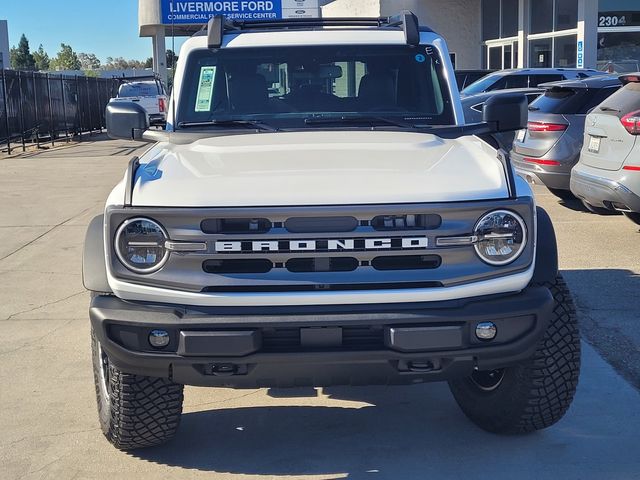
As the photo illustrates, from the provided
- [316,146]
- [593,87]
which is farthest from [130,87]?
[316,146]

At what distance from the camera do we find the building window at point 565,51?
24.7 m

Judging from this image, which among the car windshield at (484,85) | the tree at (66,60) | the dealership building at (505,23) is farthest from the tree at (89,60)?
Result: the car windshield at (484,85)

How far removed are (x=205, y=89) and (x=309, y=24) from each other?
1026 millimetres

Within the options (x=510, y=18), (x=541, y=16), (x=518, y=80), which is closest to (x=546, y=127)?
(x=518, y=80)

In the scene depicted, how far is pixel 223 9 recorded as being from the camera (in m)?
39.5

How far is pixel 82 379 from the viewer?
5441 millimetres

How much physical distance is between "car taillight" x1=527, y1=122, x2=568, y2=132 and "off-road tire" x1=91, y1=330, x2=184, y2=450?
25.5 ft

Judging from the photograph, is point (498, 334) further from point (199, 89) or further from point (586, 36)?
point (586, 36)

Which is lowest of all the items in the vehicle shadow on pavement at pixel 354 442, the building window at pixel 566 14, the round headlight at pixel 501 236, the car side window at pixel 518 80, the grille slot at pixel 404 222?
the vehicle shadow on pavement at pixel 354 442

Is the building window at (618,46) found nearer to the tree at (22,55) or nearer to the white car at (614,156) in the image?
the white car at (614,156)

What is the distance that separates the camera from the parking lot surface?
13.7ft

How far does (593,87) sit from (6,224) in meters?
7.53

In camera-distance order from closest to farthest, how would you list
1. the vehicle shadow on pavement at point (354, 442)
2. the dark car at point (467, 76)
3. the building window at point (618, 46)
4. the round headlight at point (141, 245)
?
the round headlight at point (141, 245) < the vehicle shadow on pavement at point (354, 442) < the dark car at point (467, 76) < the building window at point (618, 46)

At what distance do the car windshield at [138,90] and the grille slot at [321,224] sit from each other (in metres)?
27.2
